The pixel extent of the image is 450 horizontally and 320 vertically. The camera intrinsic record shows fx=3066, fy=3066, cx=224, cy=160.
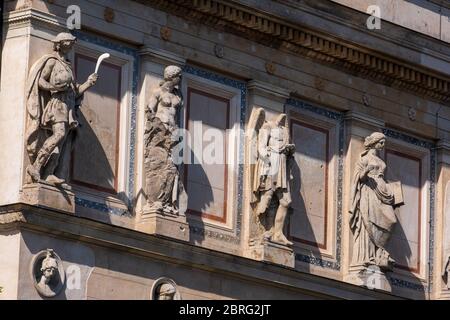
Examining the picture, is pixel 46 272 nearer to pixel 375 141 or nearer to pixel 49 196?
pixel 49 196

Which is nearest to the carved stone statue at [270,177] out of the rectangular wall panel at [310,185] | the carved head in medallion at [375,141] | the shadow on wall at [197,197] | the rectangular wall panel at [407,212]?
the rectangular wall panel at [310,185]

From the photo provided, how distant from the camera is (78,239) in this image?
38438mm

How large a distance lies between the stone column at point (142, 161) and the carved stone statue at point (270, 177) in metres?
1.53

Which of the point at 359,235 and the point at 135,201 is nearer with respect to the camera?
the point at 135,201

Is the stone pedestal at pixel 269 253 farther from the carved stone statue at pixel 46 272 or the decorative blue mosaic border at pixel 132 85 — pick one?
the carved stone statue at pixel 46 272

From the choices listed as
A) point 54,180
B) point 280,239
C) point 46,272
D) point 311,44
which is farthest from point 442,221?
point 46,272

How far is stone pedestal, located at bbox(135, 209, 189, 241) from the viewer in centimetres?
3947

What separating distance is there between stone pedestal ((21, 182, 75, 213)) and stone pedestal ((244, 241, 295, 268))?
353 cm

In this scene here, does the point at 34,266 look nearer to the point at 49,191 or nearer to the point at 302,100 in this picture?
the point at 49,191

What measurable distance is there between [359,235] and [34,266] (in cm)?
649

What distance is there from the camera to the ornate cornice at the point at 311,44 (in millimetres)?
40812

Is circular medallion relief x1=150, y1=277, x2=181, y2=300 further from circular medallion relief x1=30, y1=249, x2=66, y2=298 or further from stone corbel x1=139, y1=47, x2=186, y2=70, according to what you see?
stone corbel x1=139, y1=47, x2=186, y2=70

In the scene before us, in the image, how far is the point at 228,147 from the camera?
41.2 metres

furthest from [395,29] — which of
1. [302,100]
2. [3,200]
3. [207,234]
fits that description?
[3,200]
